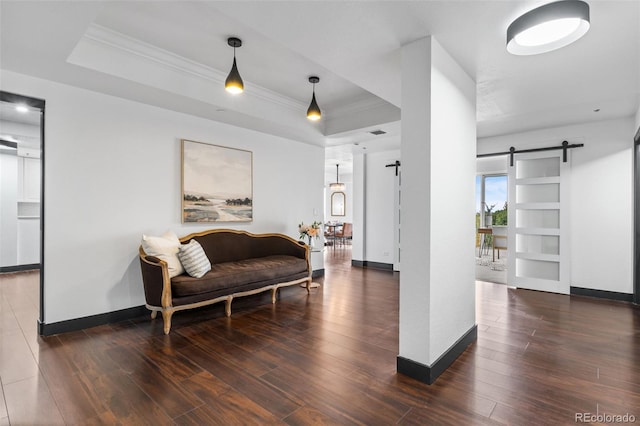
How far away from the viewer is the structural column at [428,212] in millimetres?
2395

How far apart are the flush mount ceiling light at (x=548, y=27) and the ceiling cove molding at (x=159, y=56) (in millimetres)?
3167

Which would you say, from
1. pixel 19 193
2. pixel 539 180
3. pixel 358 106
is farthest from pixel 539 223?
pixel 19 193

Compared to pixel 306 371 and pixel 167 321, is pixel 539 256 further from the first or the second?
pixel 167 321

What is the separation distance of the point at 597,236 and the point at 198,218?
5956 mm

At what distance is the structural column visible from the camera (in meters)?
2.39

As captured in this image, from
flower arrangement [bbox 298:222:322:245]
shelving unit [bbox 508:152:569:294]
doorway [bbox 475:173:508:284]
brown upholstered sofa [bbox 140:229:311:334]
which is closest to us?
brown upholstered sofa [bbox 140:229:311:334]

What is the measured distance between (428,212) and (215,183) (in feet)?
10.9

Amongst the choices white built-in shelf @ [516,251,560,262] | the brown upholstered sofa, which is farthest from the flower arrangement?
white built-in shelf @ [516,251,560,262]

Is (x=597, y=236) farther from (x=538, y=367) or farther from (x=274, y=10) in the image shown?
(x=274, y=10)

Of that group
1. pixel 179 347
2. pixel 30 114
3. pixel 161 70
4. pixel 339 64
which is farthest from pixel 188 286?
pixel 30 114

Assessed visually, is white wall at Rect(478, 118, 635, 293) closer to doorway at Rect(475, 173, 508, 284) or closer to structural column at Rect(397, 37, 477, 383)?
structural column at Rect(397, 37, 477, 383)

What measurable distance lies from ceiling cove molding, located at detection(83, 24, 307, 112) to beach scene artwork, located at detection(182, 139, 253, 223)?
0.93 meters

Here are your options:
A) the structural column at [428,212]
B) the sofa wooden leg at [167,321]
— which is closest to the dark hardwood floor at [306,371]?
the sofa wooden leg at [167,321]

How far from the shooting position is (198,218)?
4.48 metres
